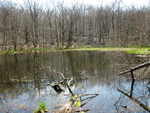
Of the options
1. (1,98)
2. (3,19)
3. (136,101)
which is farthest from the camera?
(3,19)

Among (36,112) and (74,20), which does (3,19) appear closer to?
(74,20)

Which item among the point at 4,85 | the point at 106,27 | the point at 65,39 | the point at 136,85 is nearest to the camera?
the point at 136,85

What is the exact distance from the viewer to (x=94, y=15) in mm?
55812

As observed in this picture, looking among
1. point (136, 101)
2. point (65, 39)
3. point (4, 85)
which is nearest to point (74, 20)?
point (65, 39)

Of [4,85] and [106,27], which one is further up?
[106,27]

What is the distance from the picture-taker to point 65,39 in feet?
165

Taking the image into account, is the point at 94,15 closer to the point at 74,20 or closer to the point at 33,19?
the point at 74,20

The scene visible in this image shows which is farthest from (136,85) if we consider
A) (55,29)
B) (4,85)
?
(55,29)

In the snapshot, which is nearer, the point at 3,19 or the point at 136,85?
the point at 136,85

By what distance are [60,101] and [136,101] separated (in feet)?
11.5

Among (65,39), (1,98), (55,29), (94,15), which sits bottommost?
(1,98)

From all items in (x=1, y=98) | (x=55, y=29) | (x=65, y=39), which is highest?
(x=55, y=29)

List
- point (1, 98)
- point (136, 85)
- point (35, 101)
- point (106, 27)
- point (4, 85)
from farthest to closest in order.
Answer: point (106, 27) → point (4, 85) → point (136, 85) → point (1, 98) → point (35, 101)

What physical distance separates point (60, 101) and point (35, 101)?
1273 mm
